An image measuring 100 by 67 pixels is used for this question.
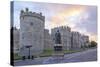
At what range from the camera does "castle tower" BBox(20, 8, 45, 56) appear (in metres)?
2.65

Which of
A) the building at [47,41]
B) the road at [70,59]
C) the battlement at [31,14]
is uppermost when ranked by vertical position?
the battlement at [31,14]

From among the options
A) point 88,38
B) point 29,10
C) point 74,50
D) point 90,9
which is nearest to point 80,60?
point 74,50

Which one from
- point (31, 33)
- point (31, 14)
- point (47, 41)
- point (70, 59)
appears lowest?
point (70, 59)

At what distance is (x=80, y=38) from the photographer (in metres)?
3.02

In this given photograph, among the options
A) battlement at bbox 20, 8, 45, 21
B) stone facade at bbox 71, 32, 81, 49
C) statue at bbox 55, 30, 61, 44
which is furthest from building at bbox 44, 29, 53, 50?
stone facade at bbox 71, 32, 81, 49

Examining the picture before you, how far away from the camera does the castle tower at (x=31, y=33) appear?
265cm

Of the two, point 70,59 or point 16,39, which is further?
point 70,59

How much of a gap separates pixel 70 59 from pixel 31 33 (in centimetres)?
79

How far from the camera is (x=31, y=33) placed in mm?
2705

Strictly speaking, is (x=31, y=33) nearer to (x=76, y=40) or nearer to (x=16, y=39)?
(x=16, y=39)

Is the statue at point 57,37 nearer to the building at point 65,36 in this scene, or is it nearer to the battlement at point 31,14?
the building at point 65,36

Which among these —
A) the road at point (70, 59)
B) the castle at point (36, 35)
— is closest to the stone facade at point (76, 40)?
the castle at point (36, 35)

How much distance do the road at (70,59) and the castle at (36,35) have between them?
12 cm

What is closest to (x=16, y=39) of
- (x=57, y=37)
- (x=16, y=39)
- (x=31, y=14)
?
(x=16, y=39)
